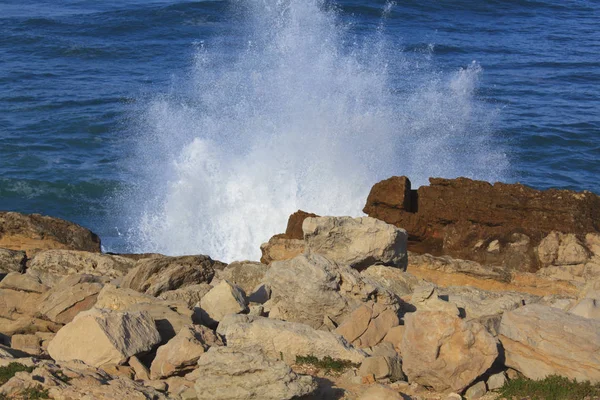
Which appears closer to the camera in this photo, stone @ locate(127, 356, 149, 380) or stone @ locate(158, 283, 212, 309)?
stone @ locate(127, 356, 149, 380)

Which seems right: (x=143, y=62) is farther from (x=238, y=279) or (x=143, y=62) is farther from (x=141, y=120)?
(x=238, y=279)

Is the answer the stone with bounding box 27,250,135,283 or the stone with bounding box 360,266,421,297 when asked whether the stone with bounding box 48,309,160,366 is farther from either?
the stone with bounding box 27,250,135,283

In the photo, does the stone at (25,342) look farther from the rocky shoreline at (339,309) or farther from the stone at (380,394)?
the stone at (380,394)

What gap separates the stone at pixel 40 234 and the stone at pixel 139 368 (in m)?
8.08

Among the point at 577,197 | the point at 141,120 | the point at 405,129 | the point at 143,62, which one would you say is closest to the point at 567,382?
the point at 577,197

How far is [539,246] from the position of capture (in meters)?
17.0

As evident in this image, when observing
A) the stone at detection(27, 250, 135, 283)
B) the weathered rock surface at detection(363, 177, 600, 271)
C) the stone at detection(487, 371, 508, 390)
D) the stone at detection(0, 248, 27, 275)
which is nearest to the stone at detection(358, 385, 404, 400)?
the stone at detection(487, 371, 508, 390)

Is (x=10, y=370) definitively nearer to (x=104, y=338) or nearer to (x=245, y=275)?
(x=104, y=338)

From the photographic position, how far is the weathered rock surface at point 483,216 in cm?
1720

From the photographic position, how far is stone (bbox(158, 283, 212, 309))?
1349cm

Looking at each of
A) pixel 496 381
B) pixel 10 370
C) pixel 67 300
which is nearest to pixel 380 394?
pixel 496 381

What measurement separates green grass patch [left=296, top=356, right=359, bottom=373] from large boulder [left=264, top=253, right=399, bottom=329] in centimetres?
129

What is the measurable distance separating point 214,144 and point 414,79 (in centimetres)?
1437

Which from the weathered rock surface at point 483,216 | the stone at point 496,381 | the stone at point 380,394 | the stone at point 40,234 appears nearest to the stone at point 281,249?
the weathered rock surface at point 483,216
